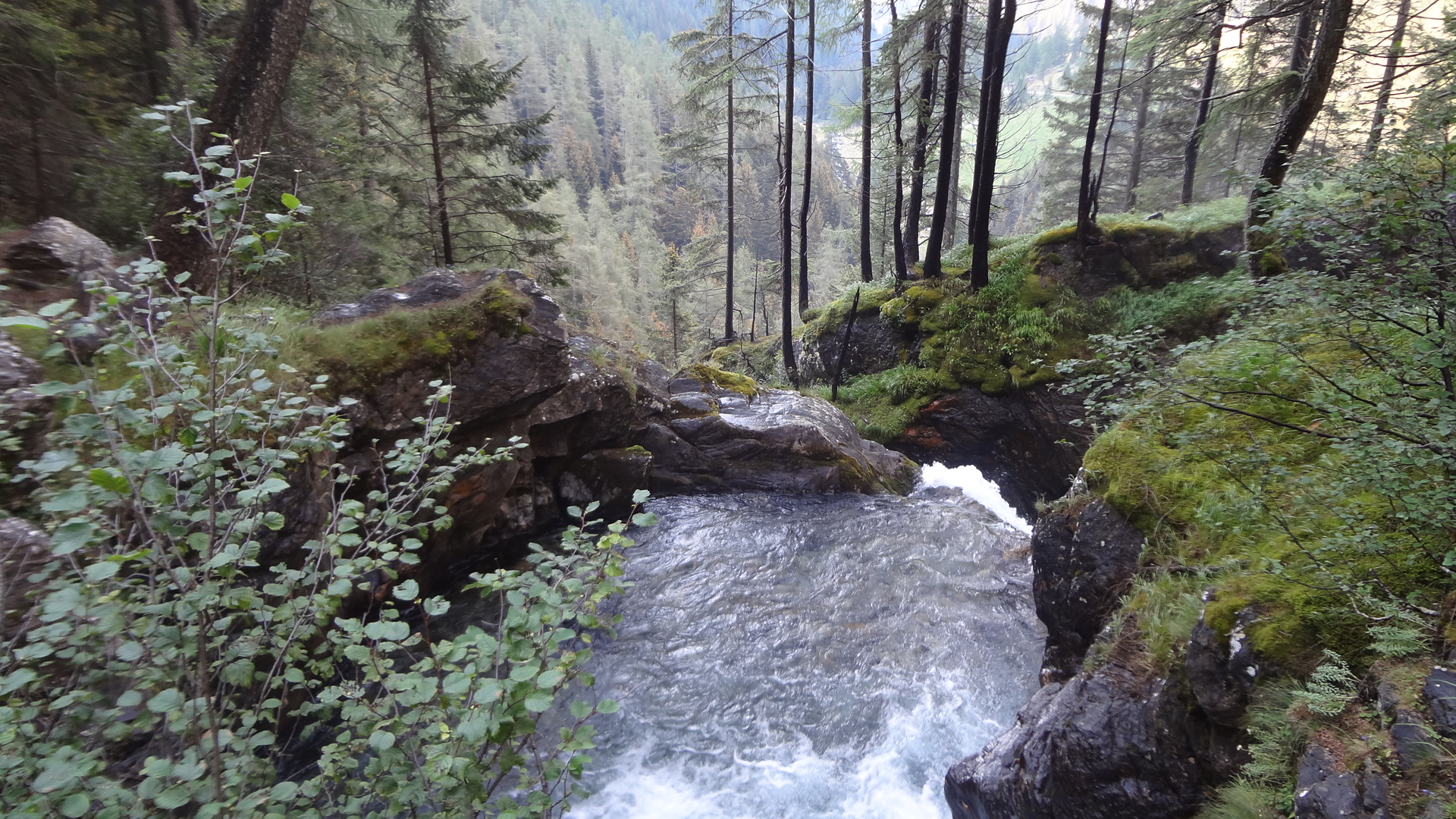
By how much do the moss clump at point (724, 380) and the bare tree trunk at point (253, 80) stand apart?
8.02 meters

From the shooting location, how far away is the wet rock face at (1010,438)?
10883mm

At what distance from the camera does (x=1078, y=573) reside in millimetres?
4891

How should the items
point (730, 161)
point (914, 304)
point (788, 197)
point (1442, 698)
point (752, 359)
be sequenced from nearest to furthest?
point (1442, 698) → point (914, 304) → point (788, 197) → point (730, 161) → point (752, 359)

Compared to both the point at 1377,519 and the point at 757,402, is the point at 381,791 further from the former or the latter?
the point at 757,402

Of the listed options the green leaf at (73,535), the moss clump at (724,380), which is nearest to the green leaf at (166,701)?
the green leaf at (73,535)

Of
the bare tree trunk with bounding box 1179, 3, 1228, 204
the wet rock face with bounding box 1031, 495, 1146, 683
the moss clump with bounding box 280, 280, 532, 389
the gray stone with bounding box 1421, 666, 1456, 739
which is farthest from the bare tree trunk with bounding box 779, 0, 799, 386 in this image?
the gray stone with bounding box 1421, 666, 1456, 739

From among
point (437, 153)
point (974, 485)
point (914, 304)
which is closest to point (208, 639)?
point (437, 153)

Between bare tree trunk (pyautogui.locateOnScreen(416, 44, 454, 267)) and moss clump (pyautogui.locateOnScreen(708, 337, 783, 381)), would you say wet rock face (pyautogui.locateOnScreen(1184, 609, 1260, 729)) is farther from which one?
moss clump (pyautogui.locateOnScreen(708, 337, 783, 381))

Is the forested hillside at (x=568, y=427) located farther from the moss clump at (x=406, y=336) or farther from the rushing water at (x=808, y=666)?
the rushing water at (x=808, y=666)

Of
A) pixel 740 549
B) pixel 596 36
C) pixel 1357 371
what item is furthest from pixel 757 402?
pixel 596 36

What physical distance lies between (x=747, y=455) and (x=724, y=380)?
8.38 ft

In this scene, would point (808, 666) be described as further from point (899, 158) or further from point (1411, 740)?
point (899, 158)

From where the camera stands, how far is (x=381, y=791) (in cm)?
194

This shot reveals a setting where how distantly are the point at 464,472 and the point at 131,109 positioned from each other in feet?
20.2
